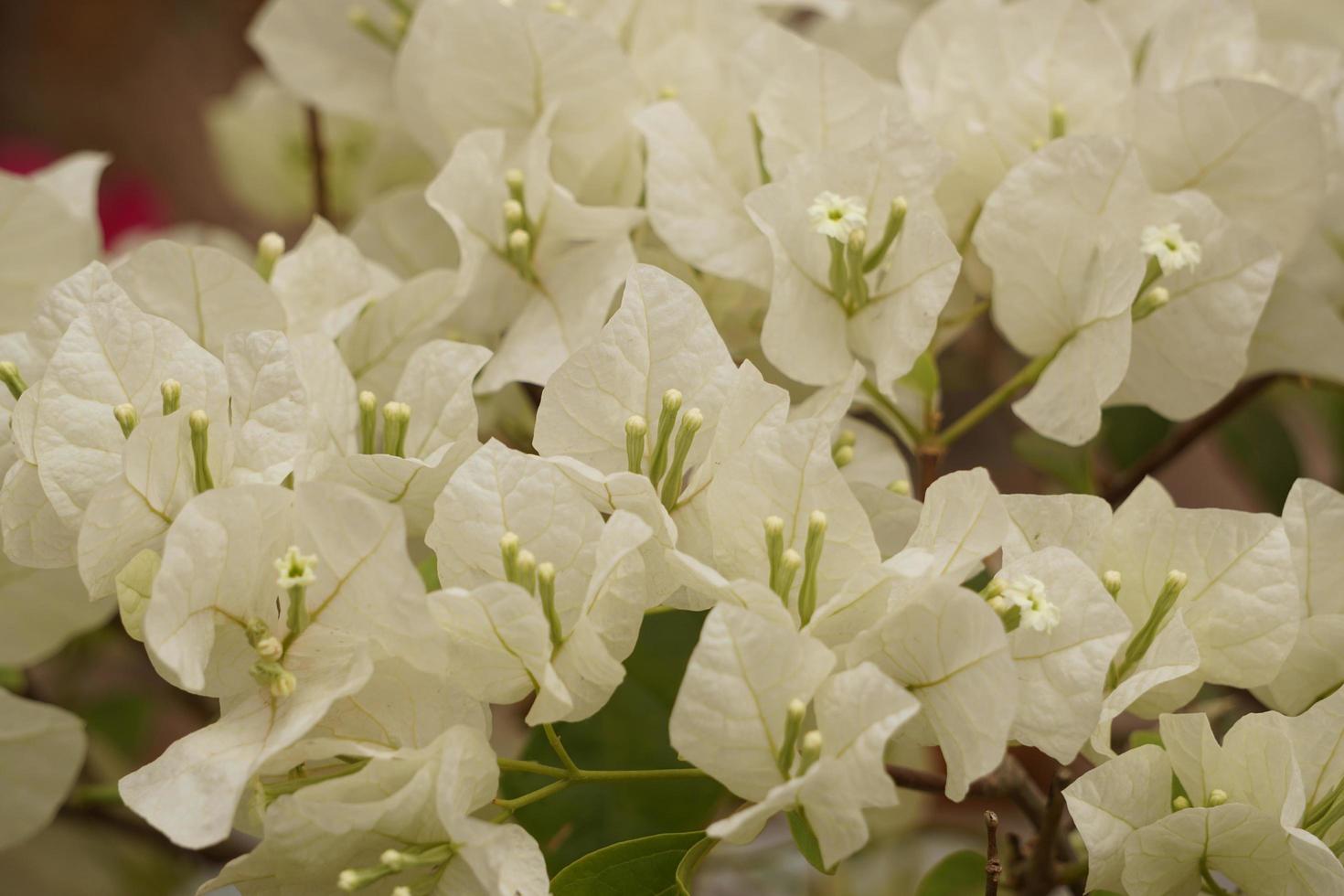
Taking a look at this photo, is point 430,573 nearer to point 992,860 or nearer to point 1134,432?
point 992,860

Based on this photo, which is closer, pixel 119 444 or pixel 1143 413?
pixel 119 444

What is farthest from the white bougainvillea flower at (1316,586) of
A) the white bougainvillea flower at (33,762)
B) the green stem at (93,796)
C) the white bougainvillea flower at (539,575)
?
the green stem at (93,796)

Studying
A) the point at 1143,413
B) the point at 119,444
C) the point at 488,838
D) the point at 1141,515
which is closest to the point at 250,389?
the point at 119,444

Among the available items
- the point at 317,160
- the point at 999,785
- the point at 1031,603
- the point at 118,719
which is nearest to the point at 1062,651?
the point at 1031,603

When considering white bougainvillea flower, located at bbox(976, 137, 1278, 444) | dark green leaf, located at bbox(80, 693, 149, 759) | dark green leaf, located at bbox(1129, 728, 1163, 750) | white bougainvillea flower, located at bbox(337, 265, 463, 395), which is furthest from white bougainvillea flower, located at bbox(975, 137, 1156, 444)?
dark green leaf, located at bbox(80, 693, 149, 759)

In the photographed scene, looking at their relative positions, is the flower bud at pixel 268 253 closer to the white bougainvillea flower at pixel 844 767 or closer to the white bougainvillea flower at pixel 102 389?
the white bougainvillea flower at pixel 102 389

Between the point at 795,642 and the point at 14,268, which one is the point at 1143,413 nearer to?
the point at 795,642
